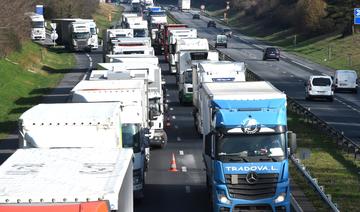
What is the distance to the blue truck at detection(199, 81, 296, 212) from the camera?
65.3ft

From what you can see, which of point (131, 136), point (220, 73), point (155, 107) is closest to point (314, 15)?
point (220, 73)

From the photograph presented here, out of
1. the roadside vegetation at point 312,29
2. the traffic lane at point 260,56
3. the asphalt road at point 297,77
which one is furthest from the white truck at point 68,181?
the roadside vegetation at point 312,29

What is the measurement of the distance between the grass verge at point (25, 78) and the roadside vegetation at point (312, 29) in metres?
26.5

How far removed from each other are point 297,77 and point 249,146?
5035 centimetres

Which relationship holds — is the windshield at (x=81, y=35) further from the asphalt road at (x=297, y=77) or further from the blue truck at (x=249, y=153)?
the blue truck at (x=249, y=153)

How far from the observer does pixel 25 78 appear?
2354 inches

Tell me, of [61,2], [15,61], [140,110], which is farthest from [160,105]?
[61,2]

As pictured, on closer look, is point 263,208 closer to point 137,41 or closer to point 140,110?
point 140,110

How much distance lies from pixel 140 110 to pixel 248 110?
5687mm

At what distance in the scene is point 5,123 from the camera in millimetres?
41062

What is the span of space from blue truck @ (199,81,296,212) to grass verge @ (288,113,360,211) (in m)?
1.30

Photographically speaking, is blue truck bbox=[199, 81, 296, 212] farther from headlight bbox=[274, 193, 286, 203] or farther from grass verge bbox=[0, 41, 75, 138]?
grass verge bbox=[0, 41, 75, 138]

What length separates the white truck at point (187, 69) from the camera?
47.8 m

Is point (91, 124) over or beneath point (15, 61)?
over
